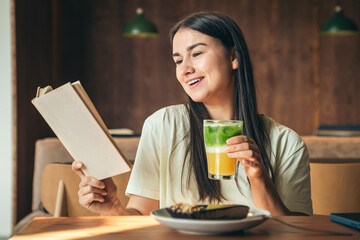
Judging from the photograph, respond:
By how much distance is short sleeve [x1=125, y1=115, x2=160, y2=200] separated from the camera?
166 cm

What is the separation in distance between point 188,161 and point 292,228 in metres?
0.68

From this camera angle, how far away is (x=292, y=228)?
3.50 ft

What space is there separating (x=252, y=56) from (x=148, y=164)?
17.2 ft

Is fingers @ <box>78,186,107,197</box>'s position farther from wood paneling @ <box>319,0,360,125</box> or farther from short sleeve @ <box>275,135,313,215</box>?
wood paneling @ <box>319,0,360,125</box>

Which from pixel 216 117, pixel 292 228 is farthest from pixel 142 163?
pixel 292 228

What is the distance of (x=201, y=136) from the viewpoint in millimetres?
1732

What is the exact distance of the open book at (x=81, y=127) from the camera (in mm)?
1170

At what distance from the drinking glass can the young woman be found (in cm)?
30

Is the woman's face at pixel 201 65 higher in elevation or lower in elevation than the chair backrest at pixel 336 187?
higher

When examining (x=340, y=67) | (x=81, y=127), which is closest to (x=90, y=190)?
(x=81, y=127)

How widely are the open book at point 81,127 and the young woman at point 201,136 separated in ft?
1.22

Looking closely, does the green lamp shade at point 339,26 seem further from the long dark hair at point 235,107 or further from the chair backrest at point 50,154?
the long dark hair at point 235,107

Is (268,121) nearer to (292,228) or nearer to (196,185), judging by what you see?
(196,185)

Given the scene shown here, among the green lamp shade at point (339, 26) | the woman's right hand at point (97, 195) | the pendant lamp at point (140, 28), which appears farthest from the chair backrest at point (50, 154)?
the green lamp shade at point (339, 26)
